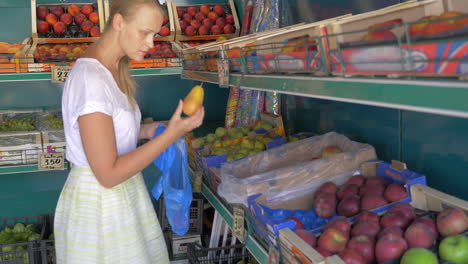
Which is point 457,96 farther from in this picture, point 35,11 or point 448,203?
point 35,11

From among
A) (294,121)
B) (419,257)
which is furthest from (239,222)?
(294,121)

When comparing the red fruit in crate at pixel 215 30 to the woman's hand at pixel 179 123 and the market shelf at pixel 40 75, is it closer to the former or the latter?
the market shelf at pixel 40 75

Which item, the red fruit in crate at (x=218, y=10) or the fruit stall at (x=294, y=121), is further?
the red fruit in crate at (x=218, y=10)

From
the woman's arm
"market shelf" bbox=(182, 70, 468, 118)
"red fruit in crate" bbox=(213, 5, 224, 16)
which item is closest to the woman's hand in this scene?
the woman's arm

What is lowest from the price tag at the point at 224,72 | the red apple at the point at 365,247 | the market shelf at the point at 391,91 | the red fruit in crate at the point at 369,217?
the red apple at the point at 365,247

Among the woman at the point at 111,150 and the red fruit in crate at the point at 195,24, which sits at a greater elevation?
the red fruit in crate at the point at 195,24

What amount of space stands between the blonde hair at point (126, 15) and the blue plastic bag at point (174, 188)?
348mm

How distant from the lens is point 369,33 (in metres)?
1.03

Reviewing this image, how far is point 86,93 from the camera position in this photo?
4.95ft

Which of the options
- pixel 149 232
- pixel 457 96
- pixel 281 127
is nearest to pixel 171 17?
pixel 281 127

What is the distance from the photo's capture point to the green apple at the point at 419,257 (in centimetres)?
110

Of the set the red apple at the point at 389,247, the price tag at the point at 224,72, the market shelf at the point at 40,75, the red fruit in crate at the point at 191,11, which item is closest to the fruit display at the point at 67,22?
the market shelf at the point at 40,75

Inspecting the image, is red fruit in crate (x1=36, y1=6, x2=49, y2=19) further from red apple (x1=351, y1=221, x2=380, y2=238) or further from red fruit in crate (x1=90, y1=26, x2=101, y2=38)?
red apple (x1=351, y1=221, x2=380, y2=238)

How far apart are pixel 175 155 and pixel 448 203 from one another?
1.21 metres
